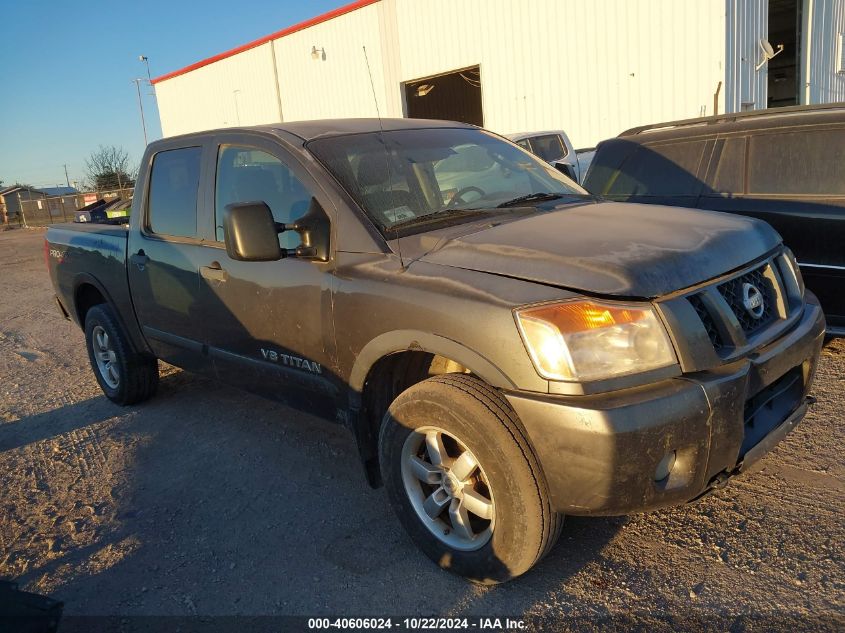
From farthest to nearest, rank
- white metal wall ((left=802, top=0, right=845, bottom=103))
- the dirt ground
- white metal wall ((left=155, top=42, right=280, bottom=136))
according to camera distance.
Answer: white metal wall ((left=155, top=42, right=280, bottom=136)) → white metal wall ((left=802, top=0, right=845, bottom=103)) → the dirt ground

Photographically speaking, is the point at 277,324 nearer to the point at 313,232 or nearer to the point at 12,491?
the point at 313,232

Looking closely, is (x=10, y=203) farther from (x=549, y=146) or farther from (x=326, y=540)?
(x=326, y=540)

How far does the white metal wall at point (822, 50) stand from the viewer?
52.3 ft

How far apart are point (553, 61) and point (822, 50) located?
21.9 feet

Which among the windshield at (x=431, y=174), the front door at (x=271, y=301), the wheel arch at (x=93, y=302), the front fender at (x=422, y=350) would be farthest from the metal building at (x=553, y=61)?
the front fender at (x=422, y=350)

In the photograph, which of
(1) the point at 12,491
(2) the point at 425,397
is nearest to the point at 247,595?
(2) the point at 425,397

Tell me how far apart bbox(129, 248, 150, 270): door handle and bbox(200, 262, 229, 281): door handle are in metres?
0.74

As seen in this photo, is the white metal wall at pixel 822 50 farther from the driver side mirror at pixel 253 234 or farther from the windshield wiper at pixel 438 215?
the driver side mirror at pixel 253 234

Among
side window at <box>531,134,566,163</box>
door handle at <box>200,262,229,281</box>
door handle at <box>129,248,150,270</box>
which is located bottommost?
door handle at <box>200,262,229,281</box>

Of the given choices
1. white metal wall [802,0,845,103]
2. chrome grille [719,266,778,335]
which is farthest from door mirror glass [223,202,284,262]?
white metal wall [802,0,845,103]

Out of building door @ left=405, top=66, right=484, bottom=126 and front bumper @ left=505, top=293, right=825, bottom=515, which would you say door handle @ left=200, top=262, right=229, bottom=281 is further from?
building door @ left=405, top=66, right=484, bottom=126

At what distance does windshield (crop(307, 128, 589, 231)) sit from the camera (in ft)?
10.4

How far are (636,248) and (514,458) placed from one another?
91cm

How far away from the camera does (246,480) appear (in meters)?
3.77
